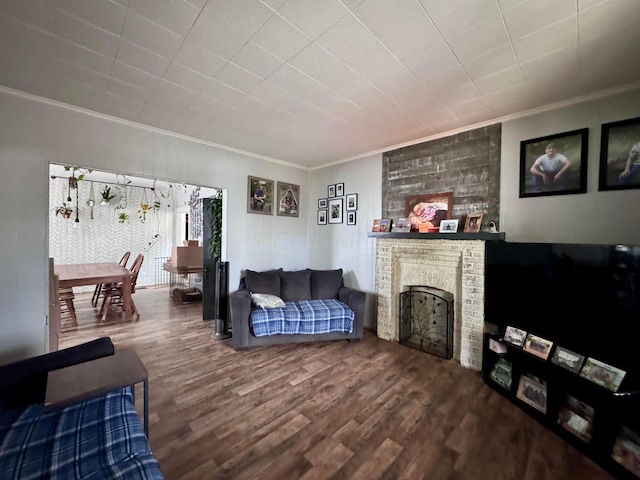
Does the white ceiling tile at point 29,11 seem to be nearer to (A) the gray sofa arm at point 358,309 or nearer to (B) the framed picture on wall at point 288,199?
(B) the framed picture on wall at point 288,199

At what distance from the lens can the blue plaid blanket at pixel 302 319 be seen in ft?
10.0

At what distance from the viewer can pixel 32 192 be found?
236 centimetres

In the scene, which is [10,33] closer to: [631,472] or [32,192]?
[32,192]

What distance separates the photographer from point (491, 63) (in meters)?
1.85

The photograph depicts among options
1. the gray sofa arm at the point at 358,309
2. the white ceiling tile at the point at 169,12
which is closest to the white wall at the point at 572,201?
the gray sofa arm at the point at 358,309

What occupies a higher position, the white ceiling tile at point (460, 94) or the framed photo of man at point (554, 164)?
the white ceiling tile at point (460, 94)

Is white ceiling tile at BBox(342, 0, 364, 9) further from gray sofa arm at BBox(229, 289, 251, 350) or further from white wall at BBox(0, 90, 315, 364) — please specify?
gray sofa arm at BBox(229, 289, 251, 350)

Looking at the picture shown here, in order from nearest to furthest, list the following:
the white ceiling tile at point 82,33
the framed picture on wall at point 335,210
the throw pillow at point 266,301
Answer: the white ceiling tile at point 82,33, the throw pillow at point 266,301, the framed picture on wall at point 335,210

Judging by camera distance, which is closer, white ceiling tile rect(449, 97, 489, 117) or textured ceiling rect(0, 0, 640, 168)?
textured ceiling rect(0, 0, 640, 168)

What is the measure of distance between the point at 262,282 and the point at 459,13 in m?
3.28

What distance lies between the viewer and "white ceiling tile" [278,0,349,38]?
1.39 meters

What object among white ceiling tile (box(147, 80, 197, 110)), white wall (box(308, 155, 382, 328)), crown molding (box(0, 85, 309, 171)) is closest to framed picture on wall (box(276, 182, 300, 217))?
white wall (box(308, 155, 382, 328))

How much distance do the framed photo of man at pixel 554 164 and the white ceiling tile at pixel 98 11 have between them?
3400 millimetres

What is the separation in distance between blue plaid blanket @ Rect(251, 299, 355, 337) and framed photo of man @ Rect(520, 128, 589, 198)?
237 centimetres
